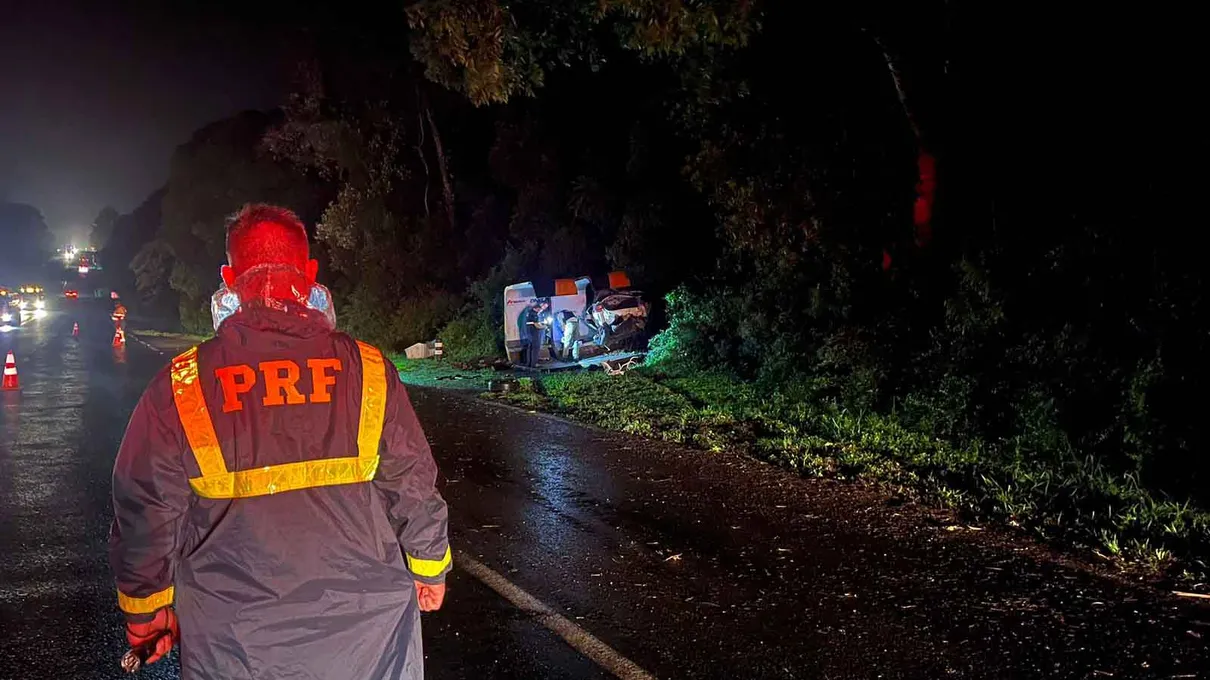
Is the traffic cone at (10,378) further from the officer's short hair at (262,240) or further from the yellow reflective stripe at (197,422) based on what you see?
the yellow reflective stripe at (197,422)

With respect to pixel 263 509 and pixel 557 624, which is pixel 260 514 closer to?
pixel 263 509

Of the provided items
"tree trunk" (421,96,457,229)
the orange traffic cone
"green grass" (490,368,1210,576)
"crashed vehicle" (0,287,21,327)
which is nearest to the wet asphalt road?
"green grass" (490,368,1210,576)

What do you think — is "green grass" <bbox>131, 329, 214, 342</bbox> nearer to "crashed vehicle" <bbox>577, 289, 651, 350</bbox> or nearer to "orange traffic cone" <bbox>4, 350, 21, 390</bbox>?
"orange traffic cone" <bbox>4, 350, 21, 390</bbox>

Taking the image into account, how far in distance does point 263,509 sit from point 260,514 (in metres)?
0.01

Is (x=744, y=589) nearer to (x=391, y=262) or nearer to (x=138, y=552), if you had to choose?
(x=138, y=552)

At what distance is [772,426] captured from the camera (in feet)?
34.7

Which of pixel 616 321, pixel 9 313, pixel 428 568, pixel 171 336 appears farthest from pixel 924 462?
pixel 9 313

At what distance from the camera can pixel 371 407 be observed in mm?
2396

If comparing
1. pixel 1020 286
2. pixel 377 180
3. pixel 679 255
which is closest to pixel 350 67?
pixel 377 180

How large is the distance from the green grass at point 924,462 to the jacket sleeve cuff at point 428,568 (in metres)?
5.15

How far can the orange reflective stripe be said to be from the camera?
2.20m

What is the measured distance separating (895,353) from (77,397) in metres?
12.9

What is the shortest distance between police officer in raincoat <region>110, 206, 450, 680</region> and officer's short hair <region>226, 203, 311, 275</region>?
2.0 inches

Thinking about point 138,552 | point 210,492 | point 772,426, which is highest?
point 210,492
